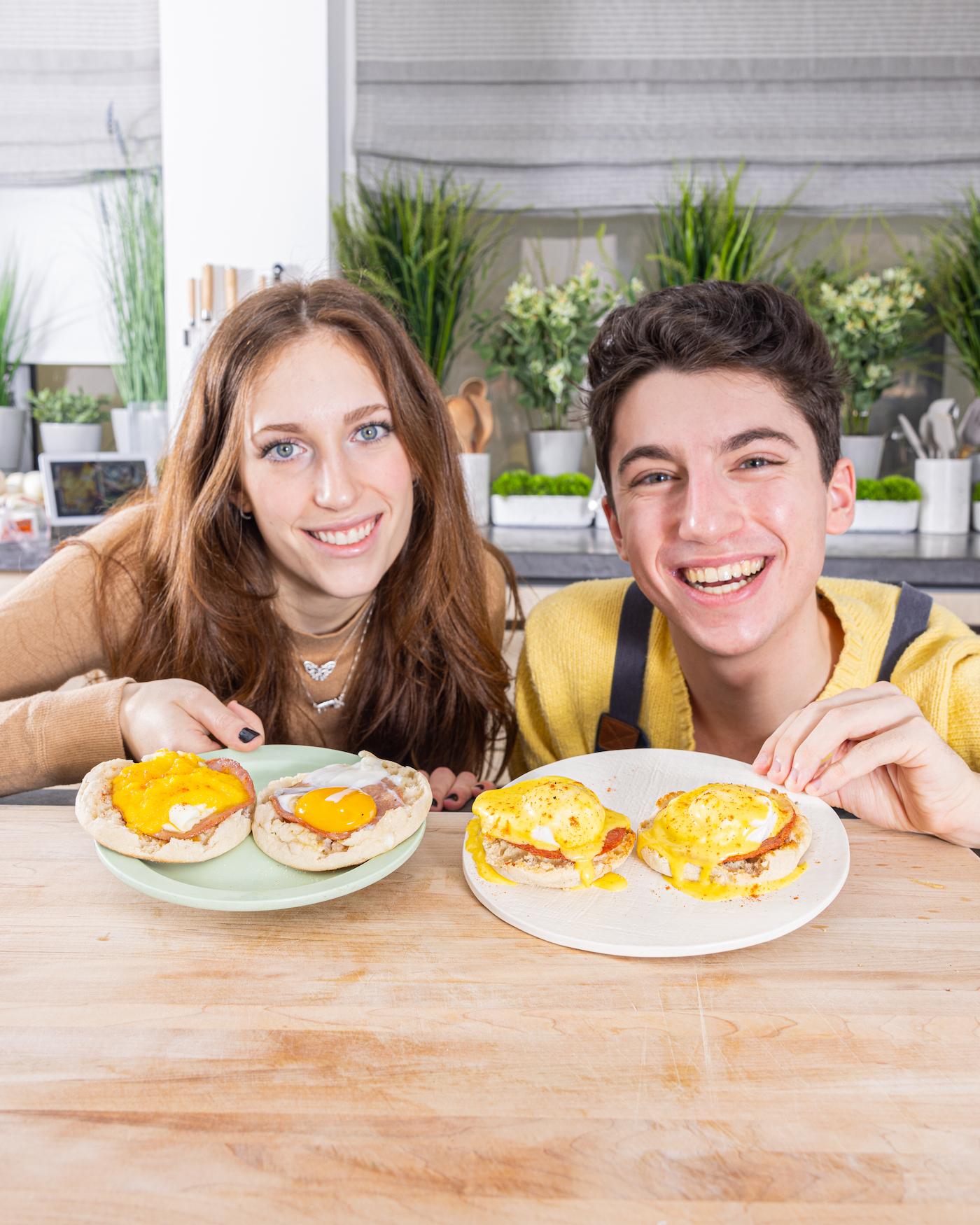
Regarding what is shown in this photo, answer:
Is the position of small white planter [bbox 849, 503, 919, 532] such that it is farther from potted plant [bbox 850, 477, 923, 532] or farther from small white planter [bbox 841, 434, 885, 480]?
small white planter [bbox 841, 434, 885, 480]

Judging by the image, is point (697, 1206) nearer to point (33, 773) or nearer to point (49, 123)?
point (33, 773)

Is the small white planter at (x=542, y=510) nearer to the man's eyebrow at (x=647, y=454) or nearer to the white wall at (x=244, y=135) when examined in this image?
the white wall at (x=244, y=135)

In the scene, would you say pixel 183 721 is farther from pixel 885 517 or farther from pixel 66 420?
pixel 66 420

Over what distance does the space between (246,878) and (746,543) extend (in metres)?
0.79

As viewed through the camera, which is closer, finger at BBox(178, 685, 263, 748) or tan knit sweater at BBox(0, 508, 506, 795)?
finger at BBox(178, 685, 263, 748)

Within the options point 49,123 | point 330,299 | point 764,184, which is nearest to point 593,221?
point 764,184

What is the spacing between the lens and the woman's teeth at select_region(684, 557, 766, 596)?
1.41m

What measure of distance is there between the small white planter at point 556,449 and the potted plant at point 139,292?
4.23ft

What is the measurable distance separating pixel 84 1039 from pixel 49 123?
3730mm

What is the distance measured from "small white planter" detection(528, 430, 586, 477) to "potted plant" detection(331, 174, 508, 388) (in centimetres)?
42

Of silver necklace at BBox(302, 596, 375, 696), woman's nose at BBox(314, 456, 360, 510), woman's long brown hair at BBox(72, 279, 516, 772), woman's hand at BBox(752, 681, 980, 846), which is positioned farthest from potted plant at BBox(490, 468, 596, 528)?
woman's hand at BBox(752, 681, 980, 846)

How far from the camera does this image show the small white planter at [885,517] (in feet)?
10.7

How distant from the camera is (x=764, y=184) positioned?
3508mm

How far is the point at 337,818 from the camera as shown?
103 centimetres
